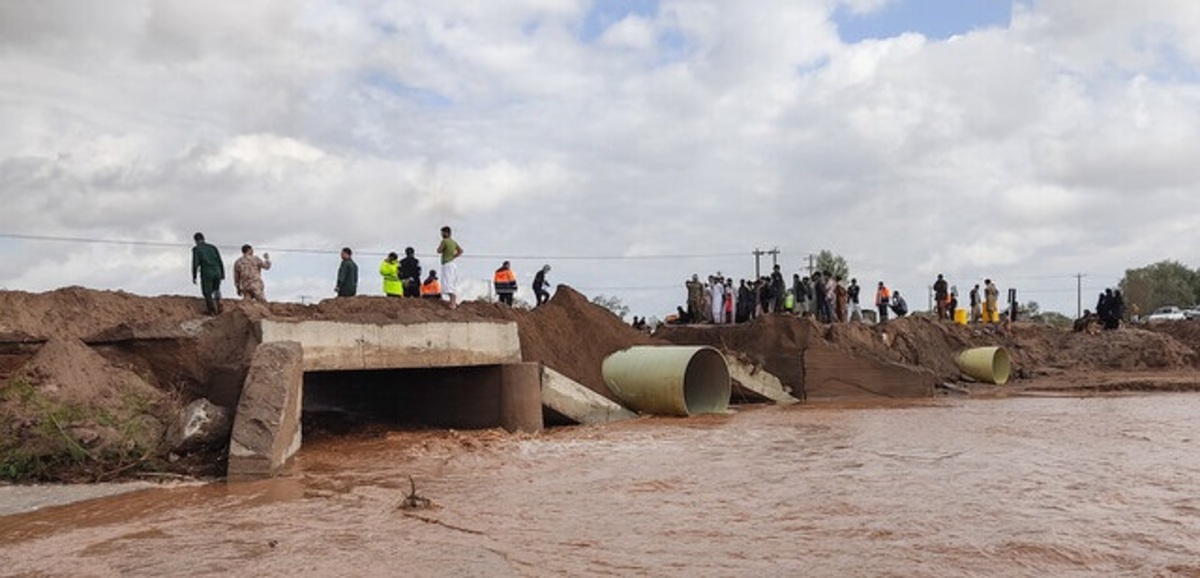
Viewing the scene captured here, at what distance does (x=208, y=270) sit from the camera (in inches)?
570

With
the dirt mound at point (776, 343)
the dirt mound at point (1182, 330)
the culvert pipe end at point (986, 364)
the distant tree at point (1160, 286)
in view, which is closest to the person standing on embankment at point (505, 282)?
the dirt mound at point (776, 343)

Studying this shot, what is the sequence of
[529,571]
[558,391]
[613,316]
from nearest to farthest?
[529,571] → [558,391] → [613,316]

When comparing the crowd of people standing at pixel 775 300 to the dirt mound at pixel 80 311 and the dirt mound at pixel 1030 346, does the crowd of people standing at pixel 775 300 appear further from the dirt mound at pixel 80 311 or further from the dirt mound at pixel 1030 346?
the dirt mound at pixel 80 311

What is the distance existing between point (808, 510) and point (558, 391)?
8307mm

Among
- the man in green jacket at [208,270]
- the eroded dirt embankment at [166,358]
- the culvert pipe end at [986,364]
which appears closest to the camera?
the eroded dirt embankment at [166,358]

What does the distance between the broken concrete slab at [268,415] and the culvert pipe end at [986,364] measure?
2129 cm

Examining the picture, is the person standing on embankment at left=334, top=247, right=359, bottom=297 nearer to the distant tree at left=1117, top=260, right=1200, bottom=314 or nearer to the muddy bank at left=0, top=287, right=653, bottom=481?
the muddy bank at left=0, top=287, right=653, bottom=481

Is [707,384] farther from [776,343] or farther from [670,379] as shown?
[776,343]

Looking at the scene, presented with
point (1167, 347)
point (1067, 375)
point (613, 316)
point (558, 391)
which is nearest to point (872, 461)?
point (558, 391)

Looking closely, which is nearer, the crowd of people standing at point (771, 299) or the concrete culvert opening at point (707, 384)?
the concrete culvert opening at point (707, 384)

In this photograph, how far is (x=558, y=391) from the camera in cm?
1677

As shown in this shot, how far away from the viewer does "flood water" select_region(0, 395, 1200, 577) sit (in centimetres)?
693

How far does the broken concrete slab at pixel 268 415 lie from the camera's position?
10.8 metres

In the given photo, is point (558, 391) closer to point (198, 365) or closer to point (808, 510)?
point (198, 365)
